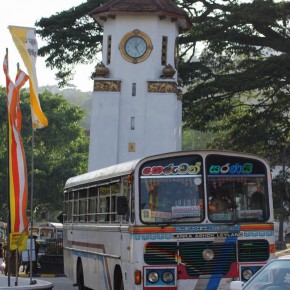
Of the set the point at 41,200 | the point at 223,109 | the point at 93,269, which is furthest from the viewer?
the point at 41,200

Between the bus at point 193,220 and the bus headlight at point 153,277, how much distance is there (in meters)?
0.02

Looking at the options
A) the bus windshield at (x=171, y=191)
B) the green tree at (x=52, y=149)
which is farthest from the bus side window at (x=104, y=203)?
the green tree at (x=52, y=149)

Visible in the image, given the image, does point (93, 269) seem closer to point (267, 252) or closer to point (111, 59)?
point (267, 252)

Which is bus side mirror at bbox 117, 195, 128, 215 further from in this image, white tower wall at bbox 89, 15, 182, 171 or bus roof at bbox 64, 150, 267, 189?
white tower wall at bbox 89, 15, 182, 171

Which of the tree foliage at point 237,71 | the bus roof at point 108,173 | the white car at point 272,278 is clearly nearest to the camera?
the white car at point 272,278

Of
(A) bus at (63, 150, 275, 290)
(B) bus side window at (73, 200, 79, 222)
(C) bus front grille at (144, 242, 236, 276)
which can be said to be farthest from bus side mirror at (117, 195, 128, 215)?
Result: (B) bus side window at (73, 200, 79, 222)

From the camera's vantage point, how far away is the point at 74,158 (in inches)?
3290

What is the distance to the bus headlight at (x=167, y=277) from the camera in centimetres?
1830

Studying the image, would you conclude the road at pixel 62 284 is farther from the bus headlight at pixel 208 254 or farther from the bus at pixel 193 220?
the bus headlight at pixel 208 254

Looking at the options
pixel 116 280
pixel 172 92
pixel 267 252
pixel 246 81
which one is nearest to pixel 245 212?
pixel 267 252

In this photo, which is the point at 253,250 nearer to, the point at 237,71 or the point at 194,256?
the point at 194,256

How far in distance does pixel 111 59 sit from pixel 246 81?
10.8 m

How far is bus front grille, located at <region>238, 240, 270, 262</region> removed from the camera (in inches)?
739

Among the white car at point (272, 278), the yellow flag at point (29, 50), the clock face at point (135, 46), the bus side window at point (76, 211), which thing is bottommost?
the white car at point (272, 278)
